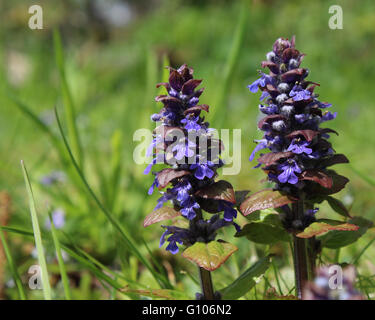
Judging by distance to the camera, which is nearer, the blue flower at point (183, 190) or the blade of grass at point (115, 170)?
the blue flower at point (183, 190)

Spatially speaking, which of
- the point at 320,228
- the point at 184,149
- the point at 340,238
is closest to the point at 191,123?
the point at 184,149

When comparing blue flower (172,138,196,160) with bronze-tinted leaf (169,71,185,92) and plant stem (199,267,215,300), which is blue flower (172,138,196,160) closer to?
bronze-tinted leaf (169,71,185,92)

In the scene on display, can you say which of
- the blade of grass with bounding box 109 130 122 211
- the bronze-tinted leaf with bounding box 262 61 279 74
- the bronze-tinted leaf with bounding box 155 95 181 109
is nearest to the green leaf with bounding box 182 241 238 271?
the bronze-tinted leaf with bounding box 155 95 181 109

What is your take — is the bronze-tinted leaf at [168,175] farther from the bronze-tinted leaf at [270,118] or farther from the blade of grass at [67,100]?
the blade of grass at [67,100]

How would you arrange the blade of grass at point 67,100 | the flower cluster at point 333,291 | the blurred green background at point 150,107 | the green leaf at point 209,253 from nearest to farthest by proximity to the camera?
1. the flower cluster at point 333,291
2. the green leaf at point 209,253
3. the blurred green background at point 150,107
4. the blade of grass at point 67,100

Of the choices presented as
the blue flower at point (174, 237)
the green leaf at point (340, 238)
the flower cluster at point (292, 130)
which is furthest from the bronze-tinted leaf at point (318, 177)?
the blue flower at point (174, 237)

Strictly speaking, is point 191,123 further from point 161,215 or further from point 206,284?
point 206,284
